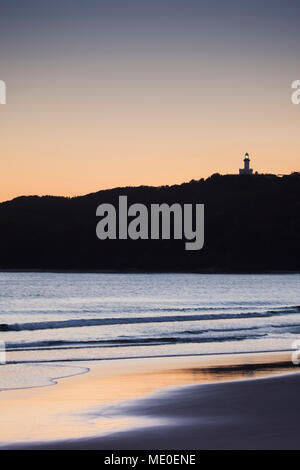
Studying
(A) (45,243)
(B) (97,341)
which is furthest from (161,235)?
(B) (97,341)

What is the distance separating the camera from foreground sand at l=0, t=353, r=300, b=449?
9.39 metres

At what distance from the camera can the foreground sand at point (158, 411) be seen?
30.8ft

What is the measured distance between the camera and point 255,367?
17.3 m

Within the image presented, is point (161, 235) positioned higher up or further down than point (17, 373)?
higher up

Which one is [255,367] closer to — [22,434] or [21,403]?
[21,403]

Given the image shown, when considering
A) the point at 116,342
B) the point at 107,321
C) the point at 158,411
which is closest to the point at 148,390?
the point at 158,411

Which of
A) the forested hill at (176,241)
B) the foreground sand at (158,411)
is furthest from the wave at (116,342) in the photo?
the forested hill at (176,241)

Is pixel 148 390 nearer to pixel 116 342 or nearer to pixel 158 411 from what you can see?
pixel 158 411

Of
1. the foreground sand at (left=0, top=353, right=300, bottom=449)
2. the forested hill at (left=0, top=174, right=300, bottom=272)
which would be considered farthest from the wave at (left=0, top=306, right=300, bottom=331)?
the forested hill at (left=0, top=174, right=300, bottom=272)

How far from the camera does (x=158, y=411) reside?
11.6 meters

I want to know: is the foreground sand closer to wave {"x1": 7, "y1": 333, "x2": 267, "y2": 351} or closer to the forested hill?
wave {"x1": 7, "y1": 333, "x2": 267, "y2": 351}

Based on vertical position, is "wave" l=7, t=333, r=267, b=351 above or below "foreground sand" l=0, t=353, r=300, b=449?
below
